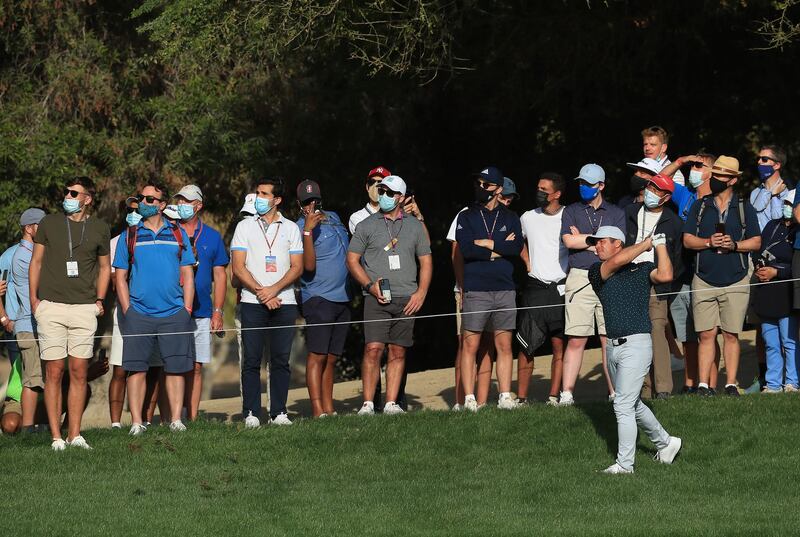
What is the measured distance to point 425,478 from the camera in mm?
12922

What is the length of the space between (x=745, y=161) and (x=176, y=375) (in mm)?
12436

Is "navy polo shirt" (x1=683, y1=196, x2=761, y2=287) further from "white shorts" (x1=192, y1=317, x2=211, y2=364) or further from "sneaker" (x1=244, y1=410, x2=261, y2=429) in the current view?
"white shorts" (x1=192, y1=317, x2=211, y2=364)

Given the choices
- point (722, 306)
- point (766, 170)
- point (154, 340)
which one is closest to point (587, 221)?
point (722, 306)

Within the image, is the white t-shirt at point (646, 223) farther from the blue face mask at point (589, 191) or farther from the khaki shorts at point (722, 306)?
the khaki shorts at point (722, 306)

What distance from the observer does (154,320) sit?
14688 mm

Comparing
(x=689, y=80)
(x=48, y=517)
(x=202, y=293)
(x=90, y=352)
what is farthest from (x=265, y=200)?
(x=689, y=80)

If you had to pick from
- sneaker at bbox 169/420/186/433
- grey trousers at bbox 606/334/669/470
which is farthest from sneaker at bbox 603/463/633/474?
sneaker at bbox 169/420/186/433

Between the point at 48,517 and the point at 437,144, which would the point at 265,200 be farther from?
the point at 437,144

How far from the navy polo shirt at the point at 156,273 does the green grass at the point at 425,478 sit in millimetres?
1206

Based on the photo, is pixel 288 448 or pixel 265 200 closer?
pixel 288 448

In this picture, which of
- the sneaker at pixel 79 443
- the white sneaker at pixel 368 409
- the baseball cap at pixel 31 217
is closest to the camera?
the sneaker at pixel 79 443

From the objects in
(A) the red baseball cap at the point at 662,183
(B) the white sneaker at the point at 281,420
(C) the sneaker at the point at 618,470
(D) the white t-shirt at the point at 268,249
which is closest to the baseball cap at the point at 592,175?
(A) the red baseball cap at the point at 662,183

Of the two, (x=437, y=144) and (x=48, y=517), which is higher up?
(x=437, y=144)

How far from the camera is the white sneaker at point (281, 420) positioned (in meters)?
14.9
